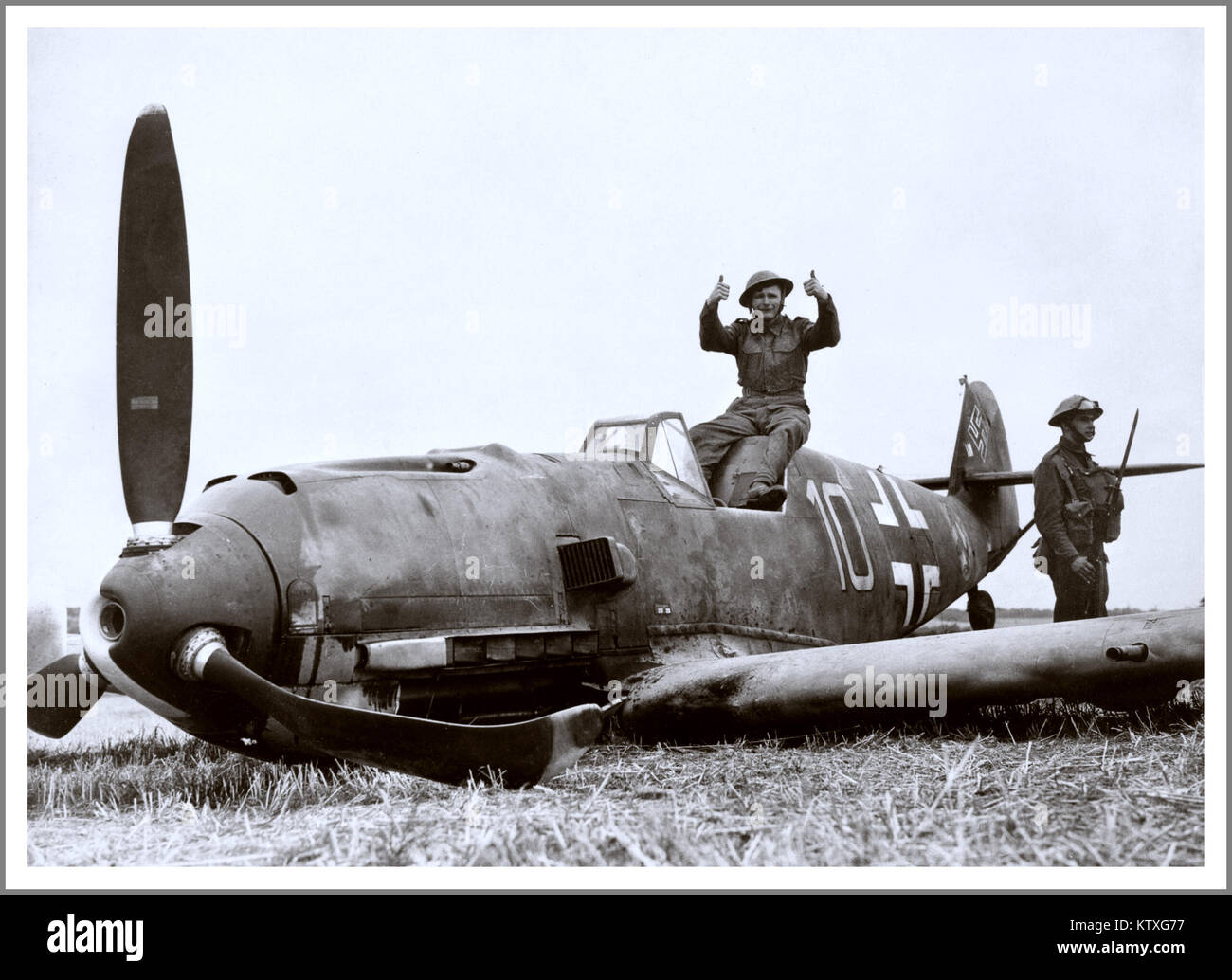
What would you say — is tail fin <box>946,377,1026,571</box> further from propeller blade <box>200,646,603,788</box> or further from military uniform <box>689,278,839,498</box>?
propeller blade <box>200,646,603,788</box>

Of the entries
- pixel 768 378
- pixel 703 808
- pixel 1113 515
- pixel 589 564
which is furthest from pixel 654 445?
pixel 1113 515

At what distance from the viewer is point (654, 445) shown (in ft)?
27.8

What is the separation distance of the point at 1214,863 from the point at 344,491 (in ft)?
13.7

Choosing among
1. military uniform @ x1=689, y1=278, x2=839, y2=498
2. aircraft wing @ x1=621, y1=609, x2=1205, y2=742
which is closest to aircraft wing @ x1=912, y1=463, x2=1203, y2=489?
military uniform @ x1=689, y1=278, x2=839, y2=498

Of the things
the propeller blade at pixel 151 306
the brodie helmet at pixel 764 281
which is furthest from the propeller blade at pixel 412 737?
the brodie helmet at pixel 764 281

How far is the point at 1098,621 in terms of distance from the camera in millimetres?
6516

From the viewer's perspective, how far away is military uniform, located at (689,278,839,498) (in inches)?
370

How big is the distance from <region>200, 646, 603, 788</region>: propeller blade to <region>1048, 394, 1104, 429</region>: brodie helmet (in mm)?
7727

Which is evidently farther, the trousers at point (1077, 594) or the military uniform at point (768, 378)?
the trousers at point (1077, 594)

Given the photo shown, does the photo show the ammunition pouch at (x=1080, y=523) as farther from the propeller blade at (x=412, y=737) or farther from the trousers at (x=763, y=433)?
the propeller blade at (x=412, y=737)

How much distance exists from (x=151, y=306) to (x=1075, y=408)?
8589 millimetres

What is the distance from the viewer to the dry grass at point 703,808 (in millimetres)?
4629

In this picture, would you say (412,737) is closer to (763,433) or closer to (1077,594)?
(763,433)

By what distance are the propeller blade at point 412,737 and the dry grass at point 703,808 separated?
0.49 feet
